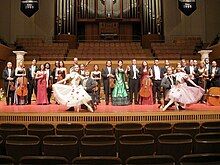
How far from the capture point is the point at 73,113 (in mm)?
6652

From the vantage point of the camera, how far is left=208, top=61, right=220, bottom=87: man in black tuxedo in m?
8.95

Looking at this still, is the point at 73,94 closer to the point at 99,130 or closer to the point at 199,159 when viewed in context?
the point at 99,130

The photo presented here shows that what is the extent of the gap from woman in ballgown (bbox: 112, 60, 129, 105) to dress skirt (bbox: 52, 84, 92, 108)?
1545 millimetres

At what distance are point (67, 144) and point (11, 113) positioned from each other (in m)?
3.25

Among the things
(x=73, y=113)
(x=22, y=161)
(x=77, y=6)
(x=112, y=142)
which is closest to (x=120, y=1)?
(x=77, y=6)

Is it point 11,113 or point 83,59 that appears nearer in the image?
point 11,113

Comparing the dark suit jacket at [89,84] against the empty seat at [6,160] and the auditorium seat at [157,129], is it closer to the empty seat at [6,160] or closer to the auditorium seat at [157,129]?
the auditorium seat at [157,129]

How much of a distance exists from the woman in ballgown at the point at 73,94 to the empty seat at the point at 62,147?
3.09 m

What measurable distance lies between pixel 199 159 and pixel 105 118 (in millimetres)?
3912

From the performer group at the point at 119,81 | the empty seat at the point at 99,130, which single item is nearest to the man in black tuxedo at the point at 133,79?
the performer group at the point at 119,81

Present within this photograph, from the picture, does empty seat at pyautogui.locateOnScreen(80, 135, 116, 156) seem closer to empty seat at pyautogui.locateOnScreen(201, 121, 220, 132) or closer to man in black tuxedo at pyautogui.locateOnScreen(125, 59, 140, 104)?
empty seat at pyautogui.locateOnScreen(201, 121, 220, 132)

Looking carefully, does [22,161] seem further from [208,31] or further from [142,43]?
[208,31]

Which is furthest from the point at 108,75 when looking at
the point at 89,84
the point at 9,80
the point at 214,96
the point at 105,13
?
the point at 105,13

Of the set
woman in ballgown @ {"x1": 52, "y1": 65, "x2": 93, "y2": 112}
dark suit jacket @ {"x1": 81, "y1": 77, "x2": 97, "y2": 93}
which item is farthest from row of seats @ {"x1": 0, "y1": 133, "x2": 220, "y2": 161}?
dark suit jacket @ {"x1": 81, "y1": 77, "x2": 97, "y2": 93}
